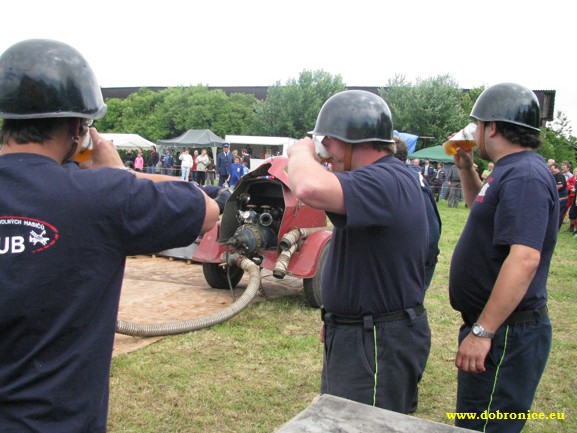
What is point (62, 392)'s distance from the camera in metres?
1.43

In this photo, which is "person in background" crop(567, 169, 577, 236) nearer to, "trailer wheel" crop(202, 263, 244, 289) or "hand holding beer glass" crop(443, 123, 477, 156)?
"trailer wheel" crop(202, 263, 244, 289)

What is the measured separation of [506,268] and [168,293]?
16.4 ft

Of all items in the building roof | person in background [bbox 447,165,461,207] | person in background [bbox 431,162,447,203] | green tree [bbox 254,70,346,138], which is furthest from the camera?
green tree [bbox 254,70,346,138]

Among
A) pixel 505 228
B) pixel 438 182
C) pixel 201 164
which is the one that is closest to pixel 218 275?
pixel 505 228

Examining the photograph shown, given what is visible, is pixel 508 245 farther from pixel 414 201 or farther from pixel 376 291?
pixel 376 291

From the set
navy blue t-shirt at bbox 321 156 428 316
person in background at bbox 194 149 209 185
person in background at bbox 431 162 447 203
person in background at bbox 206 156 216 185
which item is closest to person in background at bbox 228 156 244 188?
Answer: person in background at bbox 194 149 209 185

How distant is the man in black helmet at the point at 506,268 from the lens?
7.47 feet

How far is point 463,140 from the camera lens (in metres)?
2.95

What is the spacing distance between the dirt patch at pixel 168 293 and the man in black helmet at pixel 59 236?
3491 mm

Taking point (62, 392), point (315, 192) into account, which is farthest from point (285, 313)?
point (62, 392)

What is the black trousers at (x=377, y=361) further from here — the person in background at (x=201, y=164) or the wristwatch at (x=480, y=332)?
the person in background at (x=201, y=164)

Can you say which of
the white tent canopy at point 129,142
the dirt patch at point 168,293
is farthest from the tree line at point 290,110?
the dirt patch at point 168,293

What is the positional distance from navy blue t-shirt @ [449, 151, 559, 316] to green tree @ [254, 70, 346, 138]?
143 ft

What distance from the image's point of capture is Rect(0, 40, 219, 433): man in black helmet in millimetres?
1382
